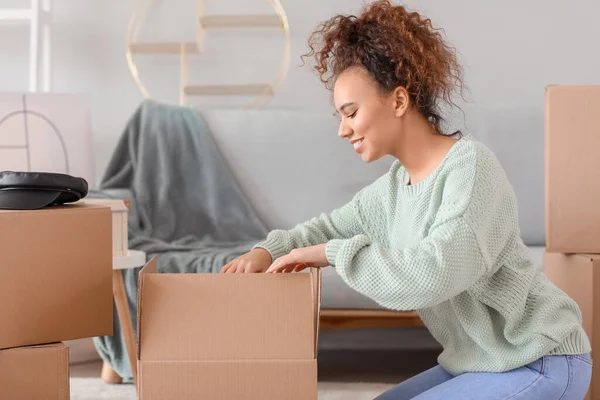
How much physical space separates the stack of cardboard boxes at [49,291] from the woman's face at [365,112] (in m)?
0.38

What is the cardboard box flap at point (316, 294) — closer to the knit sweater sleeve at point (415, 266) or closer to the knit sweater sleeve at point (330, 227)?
the knit sweater sleeve at point (415, 266)

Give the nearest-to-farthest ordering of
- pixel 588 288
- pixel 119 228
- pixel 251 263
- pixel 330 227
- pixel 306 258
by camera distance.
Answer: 1. pixel 306 258
2. pixel 251 263
3. pixel 330 227
4. pixel 588 288
5. pixel 119 228

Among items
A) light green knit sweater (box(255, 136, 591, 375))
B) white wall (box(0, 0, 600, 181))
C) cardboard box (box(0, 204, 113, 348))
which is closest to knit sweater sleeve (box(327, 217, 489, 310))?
light green knit sweater (box(255, 136, 591, 375))

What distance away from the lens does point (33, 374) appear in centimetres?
106

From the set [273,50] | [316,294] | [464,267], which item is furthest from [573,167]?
[273,50]

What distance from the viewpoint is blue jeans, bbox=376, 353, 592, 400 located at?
1.06m

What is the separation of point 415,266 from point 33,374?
0.53 meters

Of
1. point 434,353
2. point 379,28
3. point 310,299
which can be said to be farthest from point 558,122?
point 434,353

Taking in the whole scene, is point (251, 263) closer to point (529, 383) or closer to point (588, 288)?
point (529, 383)

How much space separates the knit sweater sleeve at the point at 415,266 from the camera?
38.3 inches

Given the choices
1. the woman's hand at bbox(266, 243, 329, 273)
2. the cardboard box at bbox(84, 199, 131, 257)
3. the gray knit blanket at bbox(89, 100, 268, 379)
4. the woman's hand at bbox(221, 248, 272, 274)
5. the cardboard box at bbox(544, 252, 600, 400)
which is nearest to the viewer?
the woman's hand at bbox(266, 243, 329, 273)

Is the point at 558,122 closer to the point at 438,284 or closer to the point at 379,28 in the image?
the point at 379,28

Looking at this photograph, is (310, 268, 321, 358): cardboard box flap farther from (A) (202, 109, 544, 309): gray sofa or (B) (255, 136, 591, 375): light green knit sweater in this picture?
(A) (202, 109, 544, 309): gray sofa

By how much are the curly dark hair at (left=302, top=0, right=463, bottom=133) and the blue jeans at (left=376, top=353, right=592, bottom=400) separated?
0.37 meters
